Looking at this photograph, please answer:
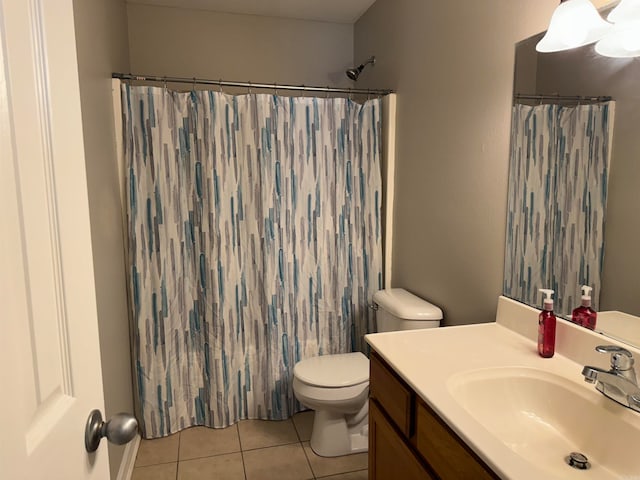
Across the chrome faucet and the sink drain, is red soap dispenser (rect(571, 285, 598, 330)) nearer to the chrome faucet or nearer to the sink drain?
the chrome faucet

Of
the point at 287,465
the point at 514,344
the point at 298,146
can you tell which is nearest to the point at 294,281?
the point at 298,146

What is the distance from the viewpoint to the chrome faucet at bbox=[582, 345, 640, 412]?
1.01m

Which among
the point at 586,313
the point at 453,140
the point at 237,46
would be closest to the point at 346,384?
the point at 586,313

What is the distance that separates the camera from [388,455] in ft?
4.50

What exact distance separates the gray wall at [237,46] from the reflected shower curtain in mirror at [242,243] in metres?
0.70

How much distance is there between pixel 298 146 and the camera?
7.94ft

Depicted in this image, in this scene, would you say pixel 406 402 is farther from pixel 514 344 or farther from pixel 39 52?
pixel 39 52

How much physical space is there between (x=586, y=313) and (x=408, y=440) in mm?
657

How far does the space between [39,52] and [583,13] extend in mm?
1352

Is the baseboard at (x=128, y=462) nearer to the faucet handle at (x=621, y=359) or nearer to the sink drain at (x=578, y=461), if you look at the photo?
the sink drain at (x=578, y=461)

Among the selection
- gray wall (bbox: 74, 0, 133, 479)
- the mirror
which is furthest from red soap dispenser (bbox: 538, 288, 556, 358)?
gray wall (bbox: 74, 0, 133, 479)

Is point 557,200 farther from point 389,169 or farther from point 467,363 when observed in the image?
point 389,169

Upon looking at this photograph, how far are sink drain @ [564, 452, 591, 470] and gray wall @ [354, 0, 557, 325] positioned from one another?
2.28 feet

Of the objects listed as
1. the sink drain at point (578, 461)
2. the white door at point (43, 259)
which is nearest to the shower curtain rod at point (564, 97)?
the sink drain at point (578, 461)
